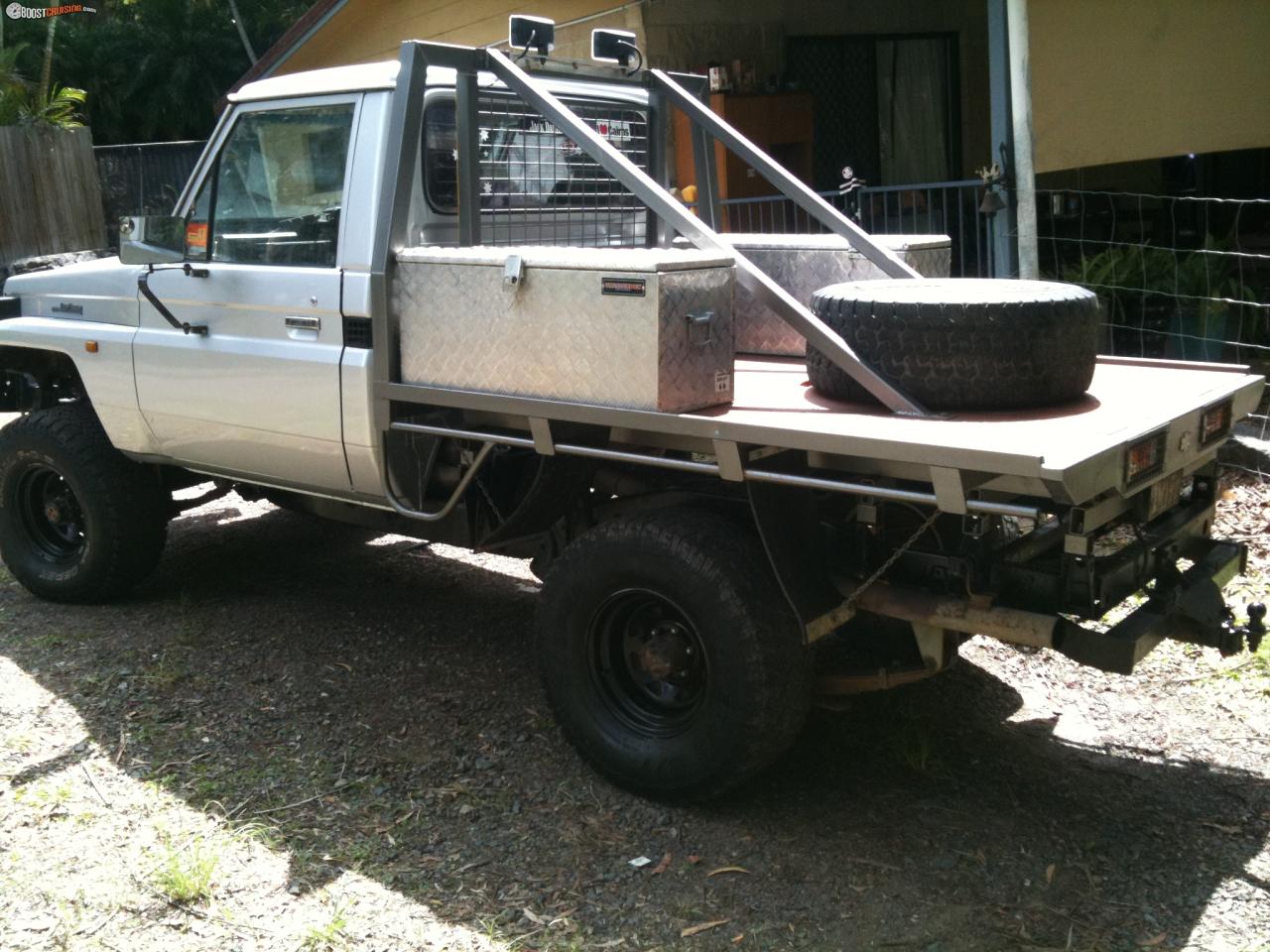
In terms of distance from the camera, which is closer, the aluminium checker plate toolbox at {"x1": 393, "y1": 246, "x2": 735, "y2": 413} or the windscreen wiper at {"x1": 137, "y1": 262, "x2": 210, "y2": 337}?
the aluminium checker plate toolbox at {"x1": 393, "y1": 246, "x2": 735, "y2": 413}

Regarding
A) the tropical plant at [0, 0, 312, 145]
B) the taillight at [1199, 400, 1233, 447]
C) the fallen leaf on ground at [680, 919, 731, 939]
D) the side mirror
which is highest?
the tropical plant at [0, 0, 312, 145]

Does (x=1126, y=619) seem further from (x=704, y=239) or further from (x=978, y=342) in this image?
(x=704, y=239)

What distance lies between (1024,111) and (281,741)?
14.8 feet

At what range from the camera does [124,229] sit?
17.2 feet

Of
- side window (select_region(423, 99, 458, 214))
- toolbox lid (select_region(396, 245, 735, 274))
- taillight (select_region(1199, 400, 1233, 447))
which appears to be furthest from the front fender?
taillight (select_region(1199, 400, 1233, 447))

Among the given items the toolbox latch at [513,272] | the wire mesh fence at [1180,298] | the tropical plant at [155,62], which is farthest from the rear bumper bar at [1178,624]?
the tropical plant at [155,62]

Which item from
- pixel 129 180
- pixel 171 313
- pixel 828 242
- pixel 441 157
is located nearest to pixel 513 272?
pixel 441 157

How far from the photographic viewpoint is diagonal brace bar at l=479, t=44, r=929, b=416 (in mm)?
3697

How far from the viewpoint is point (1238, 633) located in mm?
3943

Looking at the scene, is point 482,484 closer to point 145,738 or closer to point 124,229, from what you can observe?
point 145,738

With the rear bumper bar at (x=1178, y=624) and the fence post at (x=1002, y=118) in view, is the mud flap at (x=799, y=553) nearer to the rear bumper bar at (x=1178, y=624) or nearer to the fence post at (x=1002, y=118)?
the rear bumper bar at (x=1178, y=624)

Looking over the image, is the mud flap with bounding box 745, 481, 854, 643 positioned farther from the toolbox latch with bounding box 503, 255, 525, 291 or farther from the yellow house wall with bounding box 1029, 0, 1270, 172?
the yellow house wall with bounding box 1029, 0, 1270, 172

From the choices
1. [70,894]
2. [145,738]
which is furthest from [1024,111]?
[70,894]

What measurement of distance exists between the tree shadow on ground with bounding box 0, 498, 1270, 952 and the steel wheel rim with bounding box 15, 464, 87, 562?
388mm
